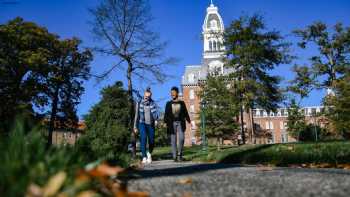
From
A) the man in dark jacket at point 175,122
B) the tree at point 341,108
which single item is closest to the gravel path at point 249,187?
the man in dark jacket at point 175,122

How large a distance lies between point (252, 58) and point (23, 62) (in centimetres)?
1720

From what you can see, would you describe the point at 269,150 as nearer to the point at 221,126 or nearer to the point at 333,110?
the point at 333,110

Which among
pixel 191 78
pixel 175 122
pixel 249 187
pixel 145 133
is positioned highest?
pixel 191 78

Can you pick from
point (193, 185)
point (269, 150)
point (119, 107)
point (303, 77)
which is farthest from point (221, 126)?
point (193, 185)

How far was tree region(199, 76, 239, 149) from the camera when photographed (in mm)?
26875

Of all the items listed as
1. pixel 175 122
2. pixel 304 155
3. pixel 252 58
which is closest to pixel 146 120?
pixel 175 122

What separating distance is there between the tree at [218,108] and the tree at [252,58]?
2.66 feet

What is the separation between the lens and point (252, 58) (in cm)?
2577

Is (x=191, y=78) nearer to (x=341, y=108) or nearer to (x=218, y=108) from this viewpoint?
(x=218, y=108)

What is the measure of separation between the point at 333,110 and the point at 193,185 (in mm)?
24337

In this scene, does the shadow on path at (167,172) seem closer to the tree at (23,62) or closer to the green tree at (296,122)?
the tree at (23,62)

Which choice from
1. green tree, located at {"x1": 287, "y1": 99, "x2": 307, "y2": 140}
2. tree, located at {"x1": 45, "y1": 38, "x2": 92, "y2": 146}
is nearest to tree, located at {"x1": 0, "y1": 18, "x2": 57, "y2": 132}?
tree, located at {"x1": 45, "y1": 38, "x2": 92, "y2": 146}

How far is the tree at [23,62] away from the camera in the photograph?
29156 mm

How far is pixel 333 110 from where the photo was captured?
2570cm
